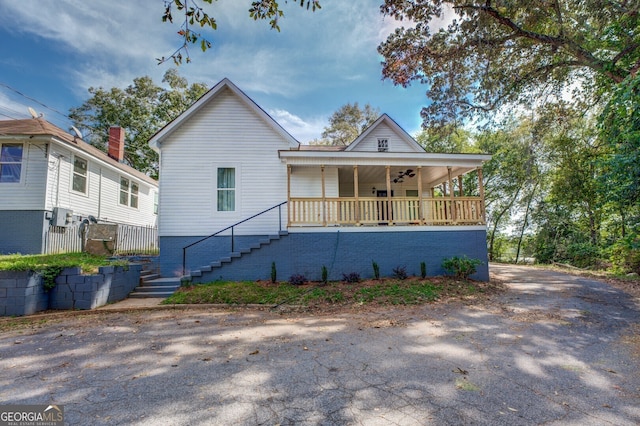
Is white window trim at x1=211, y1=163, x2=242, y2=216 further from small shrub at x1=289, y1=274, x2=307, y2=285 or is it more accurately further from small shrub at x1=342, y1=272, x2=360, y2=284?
small shrub at x1=342, y1=272, x2=360, y2=284

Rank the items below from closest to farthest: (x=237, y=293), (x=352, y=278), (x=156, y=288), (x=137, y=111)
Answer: (x=237, y=293) < (x=156, y=288) < (x=352, y=278) < (x=137, y=111)

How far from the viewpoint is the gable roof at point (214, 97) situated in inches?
458

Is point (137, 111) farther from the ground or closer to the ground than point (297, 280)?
farther from the ground

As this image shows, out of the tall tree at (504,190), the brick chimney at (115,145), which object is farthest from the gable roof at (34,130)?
the tall tree at (504,190)

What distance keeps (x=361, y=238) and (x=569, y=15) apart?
938 cm

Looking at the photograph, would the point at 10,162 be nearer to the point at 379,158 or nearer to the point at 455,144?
the point at 379,158

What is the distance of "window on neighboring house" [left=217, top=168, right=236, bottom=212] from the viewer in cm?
1171

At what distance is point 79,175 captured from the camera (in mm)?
13578

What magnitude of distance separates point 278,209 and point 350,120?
22.0 meters

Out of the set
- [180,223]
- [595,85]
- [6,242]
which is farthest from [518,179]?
[6,242]

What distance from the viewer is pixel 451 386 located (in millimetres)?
3357

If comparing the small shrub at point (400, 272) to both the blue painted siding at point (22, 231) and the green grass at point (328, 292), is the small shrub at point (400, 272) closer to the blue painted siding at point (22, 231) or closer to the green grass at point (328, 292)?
the green grass at point (328, 292)

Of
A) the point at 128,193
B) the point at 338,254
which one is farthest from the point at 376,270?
the point at 128,193

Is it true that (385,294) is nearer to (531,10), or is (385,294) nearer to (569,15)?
(531,10)
